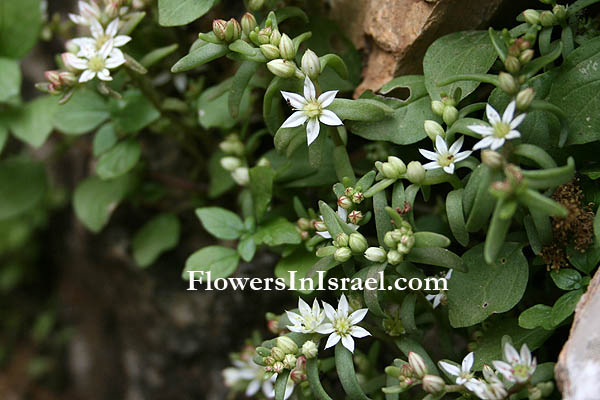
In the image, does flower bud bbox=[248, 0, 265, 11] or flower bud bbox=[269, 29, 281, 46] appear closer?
flower bud bbox=[269, 29, 281, 46]

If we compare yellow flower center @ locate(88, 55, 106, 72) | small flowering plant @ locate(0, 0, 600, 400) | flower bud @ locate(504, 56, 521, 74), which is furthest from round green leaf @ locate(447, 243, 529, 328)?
yellow flower center @ locate(88, 55, 106, 72)

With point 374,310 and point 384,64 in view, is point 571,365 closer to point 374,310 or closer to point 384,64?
point 374,310

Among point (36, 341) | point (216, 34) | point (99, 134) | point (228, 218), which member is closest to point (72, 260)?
point (36, 341)

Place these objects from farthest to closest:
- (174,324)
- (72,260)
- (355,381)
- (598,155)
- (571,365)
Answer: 1. (72,260)
2. (174,324)
3. (598,155)
4. (355,381)
5. (571,365)

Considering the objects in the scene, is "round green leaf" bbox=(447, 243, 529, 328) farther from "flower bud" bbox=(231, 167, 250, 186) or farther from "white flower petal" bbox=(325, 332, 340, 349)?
"flower bud" bbox=(231, 167, 250, 186)

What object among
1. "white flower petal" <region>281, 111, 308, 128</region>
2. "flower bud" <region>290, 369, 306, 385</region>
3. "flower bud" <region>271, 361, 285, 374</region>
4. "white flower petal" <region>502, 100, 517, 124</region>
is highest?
"white flower petal" <region>502, 100, 517, 124</region>

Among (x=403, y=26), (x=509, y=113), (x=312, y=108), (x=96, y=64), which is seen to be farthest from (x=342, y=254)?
(x=96, y=64)
